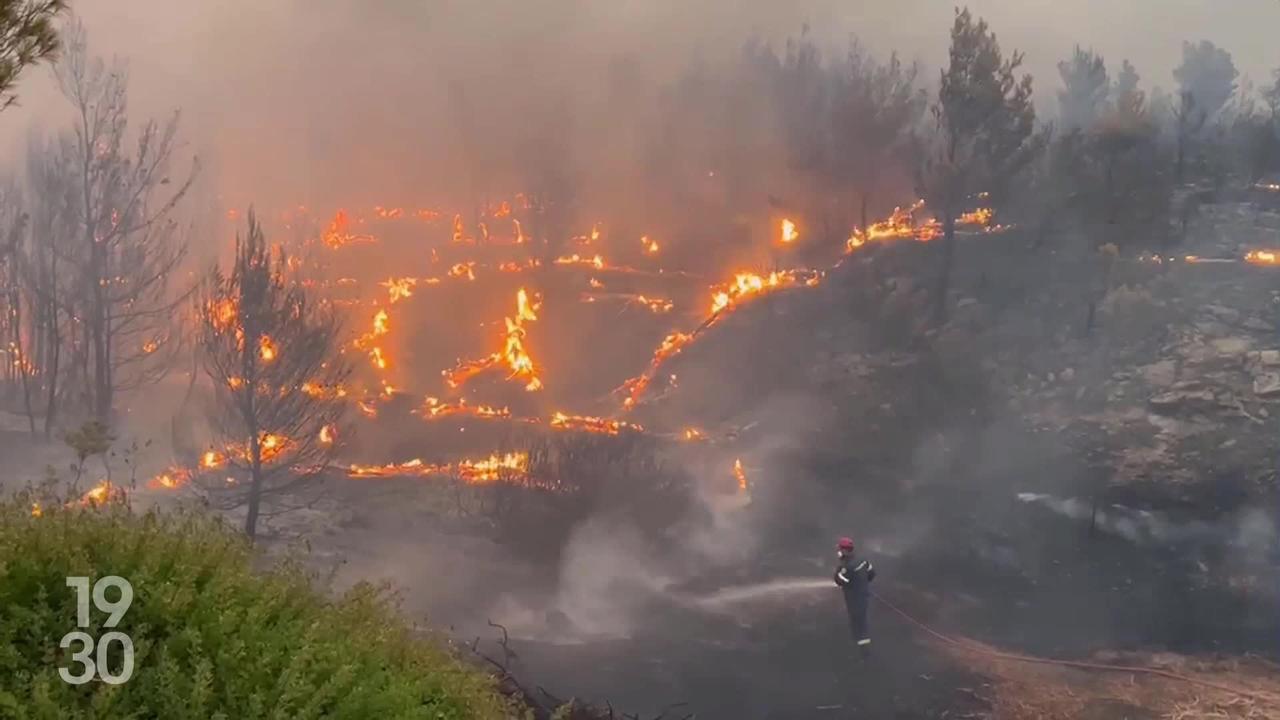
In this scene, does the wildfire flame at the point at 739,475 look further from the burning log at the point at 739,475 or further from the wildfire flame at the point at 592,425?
the wildfire flame at the point at 592,425

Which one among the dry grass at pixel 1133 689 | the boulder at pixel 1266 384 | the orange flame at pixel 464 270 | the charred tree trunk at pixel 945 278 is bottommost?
the dry grass at pixel 1133 689

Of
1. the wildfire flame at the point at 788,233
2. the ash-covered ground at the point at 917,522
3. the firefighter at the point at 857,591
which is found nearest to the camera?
the firefighter at the point at 857,591

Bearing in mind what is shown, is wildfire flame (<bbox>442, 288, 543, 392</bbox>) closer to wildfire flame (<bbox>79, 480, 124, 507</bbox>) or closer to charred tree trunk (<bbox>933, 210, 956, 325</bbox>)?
charred tree trunk (<bbox>933, 210, 956, 325</bbox>)

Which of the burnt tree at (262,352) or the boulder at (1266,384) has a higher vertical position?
the burnt tree at (262,352)

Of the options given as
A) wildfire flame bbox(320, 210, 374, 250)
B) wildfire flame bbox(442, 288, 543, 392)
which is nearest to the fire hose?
wildfire flame bbox(442, 288, 543, 392)

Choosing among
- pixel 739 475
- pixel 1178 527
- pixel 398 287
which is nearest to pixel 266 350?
pixel 739 475

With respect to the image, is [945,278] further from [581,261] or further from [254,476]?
[254,476]

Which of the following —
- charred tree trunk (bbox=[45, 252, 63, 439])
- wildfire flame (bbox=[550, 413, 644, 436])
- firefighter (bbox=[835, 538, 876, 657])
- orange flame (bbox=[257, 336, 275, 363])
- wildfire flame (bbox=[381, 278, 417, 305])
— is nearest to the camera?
firefighter (bbox=[835, 538, 876, 657])

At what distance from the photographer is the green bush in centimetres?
363

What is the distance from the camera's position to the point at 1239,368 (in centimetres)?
2320

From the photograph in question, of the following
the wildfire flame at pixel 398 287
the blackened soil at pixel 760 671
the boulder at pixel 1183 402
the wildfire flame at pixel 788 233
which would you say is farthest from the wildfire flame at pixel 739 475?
the wildfire flame at pixel 398 287

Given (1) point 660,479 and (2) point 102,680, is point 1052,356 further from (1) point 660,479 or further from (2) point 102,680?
(2) point 102,680

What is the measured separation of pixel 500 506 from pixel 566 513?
5.39 feet

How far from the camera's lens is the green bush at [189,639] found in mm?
3629
